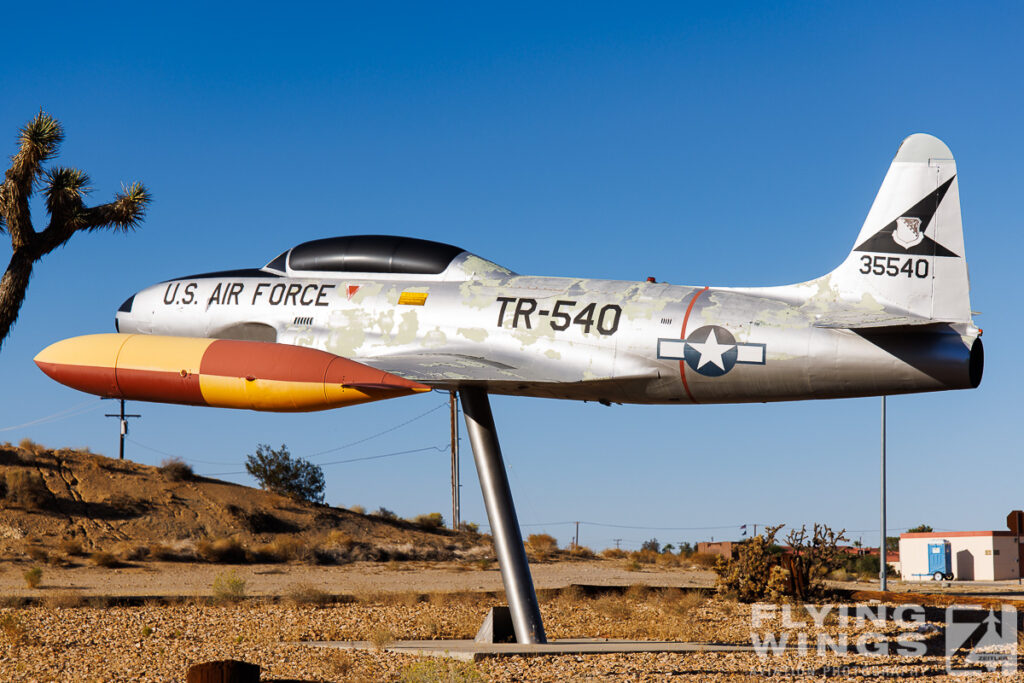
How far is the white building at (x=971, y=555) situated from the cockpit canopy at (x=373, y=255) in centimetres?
4824

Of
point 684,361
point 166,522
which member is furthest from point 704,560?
point 684,361

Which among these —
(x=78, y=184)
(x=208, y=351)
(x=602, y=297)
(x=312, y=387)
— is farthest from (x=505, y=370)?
(x=78, y=184)

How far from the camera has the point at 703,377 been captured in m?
13.6

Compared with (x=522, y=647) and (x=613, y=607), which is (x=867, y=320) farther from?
(x=613, y=607)

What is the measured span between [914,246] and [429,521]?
4411 cm

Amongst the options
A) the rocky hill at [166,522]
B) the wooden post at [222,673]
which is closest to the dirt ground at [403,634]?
the wooden post at [222,673]

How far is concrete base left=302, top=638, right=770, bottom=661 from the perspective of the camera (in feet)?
50.5

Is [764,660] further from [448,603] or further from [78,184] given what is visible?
[78,184]

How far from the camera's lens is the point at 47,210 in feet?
69.1

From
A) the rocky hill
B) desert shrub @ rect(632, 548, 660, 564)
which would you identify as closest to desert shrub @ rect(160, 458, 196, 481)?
the rocky hill

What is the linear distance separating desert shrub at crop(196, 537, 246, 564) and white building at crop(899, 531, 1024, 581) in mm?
37276

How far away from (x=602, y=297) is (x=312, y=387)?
4.36m

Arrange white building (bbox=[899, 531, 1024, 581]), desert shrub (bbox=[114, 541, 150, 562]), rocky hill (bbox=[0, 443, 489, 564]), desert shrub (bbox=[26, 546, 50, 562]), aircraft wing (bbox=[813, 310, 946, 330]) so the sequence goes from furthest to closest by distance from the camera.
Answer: white building (bbox=[899, 531, 1024, 581]) → rocky hill (bbox=[0, 443, 489, 564]) → desert shrub (bbox=[114, 541, 150, 562]) → desert shrub (bbox=[26, 546, 50, 562]) → aircraft wing (bbox=[813, 310, 946, 330])

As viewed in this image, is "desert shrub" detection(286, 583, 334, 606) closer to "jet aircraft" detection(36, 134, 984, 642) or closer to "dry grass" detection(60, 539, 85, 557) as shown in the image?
"jet aircraft" detection(36, 134, 984, 642)
